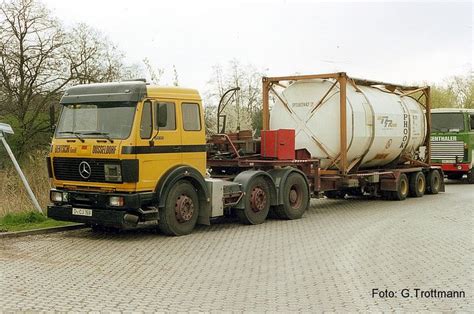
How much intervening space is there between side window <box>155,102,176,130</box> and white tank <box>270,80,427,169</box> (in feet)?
18.5

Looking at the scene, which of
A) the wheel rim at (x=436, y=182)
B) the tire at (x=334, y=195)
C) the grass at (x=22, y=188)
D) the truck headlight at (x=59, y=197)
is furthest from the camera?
the wheel rim at (x=436, y=182)

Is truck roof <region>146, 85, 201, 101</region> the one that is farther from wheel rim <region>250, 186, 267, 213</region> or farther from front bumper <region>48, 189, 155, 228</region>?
wheel rim <region>250, 186, 267, 213</region>

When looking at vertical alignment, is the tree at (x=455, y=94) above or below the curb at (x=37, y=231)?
above

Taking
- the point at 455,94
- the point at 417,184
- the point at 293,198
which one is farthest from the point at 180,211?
the point at 455,94

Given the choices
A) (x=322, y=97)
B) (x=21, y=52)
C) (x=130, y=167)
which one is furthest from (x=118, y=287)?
(x=21, y=52)

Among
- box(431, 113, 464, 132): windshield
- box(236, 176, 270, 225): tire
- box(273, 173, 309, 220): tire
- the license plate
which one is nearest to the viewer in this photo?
the license plate

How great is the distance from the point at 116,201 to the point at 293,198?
17.2ft

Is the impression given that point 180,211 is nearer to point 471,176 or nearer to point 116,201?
point 116,201

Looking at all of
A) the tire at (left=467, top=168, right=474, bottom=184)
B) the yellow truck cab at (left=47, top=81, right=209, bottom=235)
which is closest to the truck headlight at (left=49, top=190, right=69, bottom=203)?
the yellow truck cab at (left=47, top=81, right=209, bottom=235)

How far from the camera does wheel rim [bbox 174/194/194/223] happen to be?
39.1 ft

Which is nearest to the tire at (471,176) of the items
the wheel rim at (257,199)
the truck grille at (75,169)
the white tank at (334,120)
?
the white tank at (334,120)

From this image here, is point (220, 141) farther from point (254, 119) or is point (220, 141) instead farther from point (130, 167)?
point (254, 119)

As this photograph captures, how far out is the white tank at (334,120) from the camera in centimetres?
1645

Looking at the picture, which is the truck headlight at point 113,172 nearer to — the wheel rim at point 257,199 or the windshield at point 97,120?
the windshield at point 97,120
